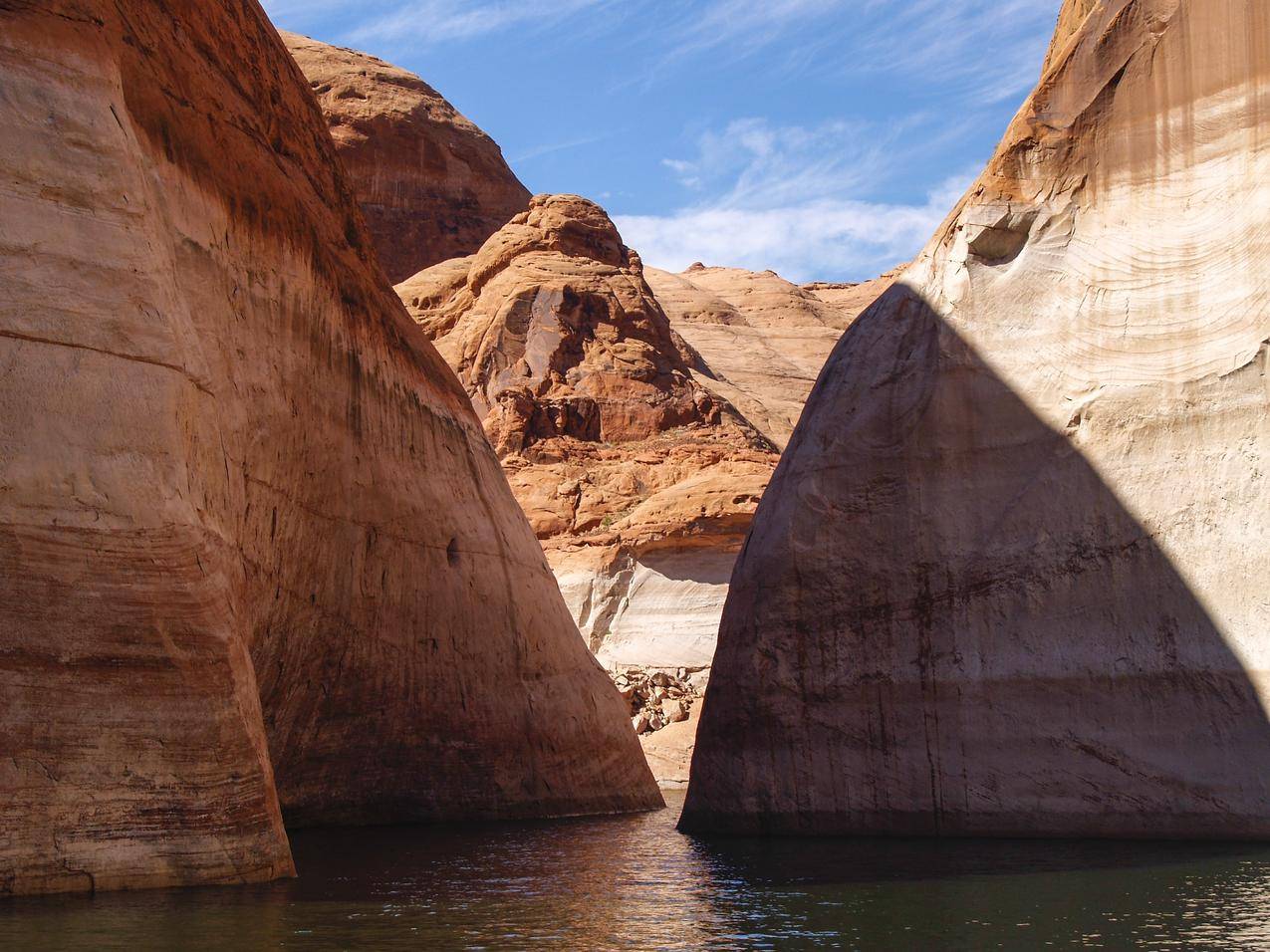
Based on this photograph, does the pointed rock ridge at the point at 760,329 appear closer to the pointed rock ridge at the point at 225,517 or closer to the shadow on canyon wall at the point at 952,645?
the pointed rock ridge at the point at 225,517

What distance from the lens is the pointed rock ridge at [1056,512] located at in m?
11.8

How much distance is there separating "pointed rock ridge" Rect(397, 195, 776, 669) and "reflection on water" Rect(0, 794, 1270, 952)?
22.7 m

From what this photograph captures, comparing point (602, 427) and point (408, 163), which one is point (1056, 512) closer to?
point (602, 427)

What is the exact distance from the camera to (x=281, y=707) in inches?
590

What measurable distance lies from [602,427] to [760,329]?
158ft

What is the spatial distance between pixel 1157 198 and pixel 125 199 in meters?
8.52

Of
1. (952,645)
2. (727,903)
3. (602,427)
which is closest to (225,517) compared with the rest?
(727,903)

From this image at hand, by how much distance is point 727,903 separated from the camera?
9.29 metres

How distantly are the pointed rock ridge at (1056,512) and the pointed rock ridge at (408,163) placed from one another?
2115 inches

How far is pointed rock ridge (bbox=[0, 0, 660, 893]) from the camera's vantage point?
9.02 meters

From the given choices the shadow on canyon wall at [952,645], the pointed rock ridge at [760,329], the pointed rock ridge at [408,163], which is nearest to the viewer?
the shadow on canyon wall at [952,645]

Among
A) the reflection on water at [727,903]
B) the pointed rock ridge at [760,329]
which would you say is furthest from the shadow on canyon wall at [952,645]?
the pointed rock ridge at [760,329]

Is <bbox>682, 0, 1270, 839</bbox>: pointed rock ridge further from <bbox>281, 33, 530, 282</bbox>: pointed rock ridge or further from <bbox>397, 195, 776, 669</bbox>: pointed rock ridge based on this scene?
<bbox>281, 33, 530, 282</bbox>: pointed rock ridge

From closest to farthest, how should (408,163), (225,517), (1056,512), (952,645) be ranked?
(225,517)
(1056,512)
(952,645)
(408,163)
